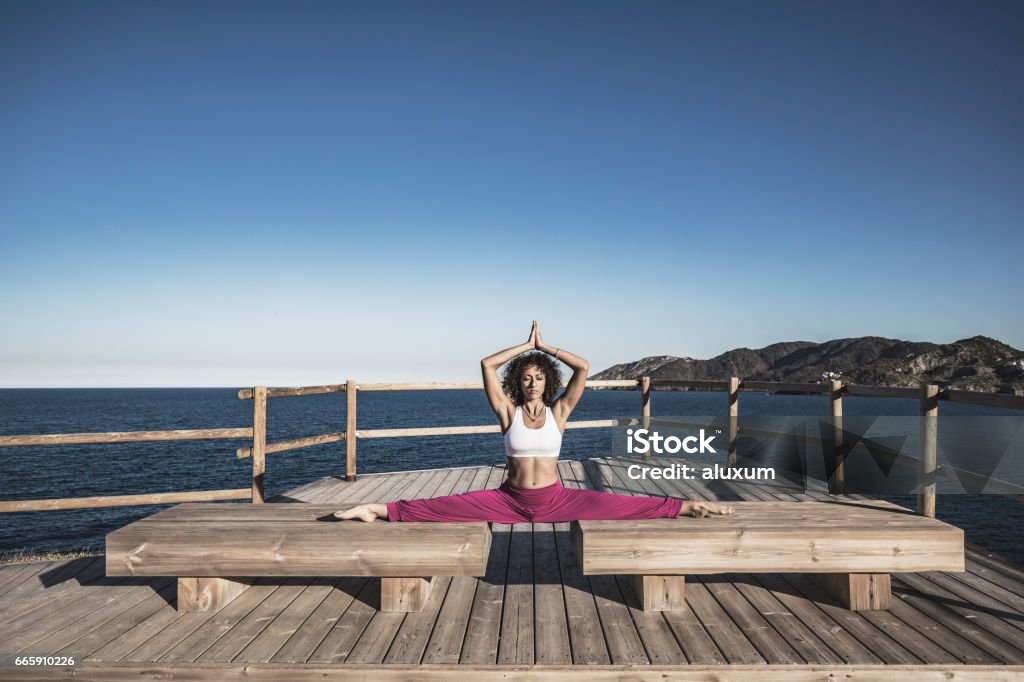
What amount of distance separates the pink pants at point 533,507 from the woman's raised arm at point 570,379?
1.29 ft

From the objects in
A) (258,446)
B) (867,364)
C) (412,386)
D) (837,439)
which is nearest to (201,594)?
(258,446)

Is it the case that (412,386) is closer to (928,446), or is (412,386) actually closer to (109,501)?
(109,501)

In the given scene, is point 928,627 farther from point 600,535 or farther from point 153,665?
point 153,665

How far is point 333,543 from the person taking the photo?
2570mm

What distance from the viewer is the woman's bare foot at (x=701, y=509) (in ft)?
9.18

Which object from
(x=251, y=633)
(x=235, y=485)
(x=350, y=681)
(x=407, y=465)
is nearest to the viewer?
(x=350, y=681)

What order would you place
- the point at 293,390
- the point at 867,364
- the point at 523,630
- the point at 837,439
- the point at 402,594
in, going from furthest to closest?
the point at 867,364
the point at 837,439
the point at 293,390
the point at 402,594
the point at 523,630

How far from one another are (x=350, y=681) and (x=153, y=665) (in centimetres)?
80

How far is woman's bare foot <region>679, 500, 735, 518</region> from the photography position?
2799 mm

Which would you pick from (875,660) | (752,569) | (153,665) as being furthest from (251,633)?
(875,660)

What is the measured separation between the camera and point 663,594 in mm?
2766

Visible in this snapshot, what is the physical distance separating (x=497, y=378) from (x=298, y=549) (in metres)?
1.28

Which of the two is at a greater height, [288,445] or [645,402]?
[645,402]

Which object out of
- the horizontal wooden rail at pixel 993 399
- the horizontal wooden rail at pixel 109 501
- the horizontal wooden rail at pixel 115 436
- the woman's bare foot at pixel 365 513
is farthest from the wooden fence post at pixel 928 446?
the horizontal wooden rail at pixel 115 436
